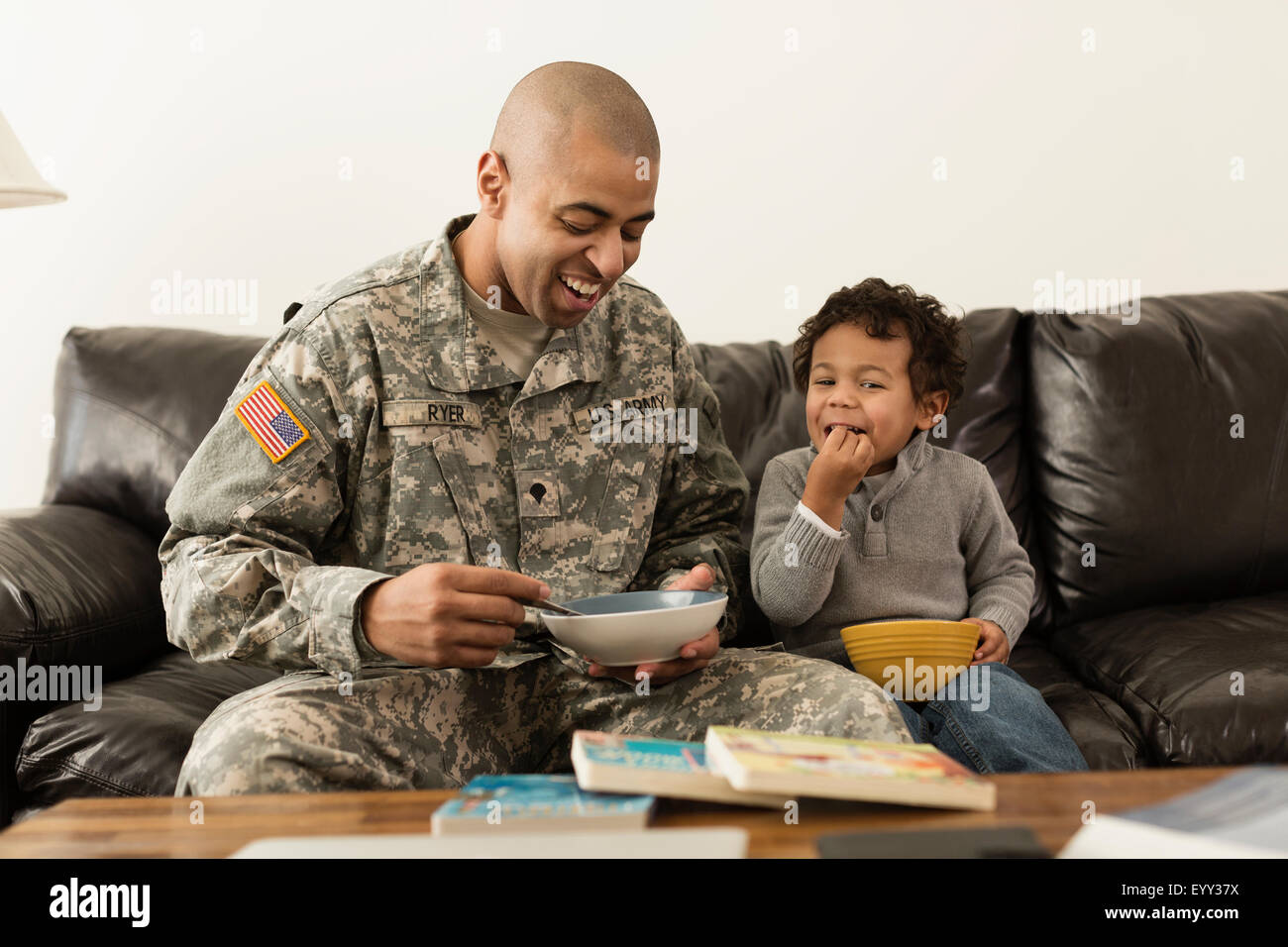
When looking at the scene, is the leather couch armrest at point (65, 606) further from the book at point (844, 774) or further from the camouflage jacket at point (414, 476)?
the book at point (844, 774)

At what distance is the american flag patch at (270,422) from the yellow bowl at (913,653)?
79cm

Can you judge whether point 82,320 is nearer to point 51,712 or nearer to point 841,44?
point 51,712

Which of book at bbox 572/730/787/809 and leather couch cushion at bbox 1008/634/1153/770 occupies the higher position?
book at bbox 572/730/787/809

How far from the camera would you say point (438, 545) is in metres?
1.49

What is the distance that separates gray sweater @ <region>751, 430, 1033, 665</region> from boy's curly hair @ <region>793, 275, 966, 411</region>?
0.11m

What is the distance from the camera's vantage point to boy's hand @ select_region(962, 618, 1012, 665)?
5.32 ft

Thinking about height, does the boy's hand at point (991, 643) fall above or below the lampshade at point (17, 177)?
below

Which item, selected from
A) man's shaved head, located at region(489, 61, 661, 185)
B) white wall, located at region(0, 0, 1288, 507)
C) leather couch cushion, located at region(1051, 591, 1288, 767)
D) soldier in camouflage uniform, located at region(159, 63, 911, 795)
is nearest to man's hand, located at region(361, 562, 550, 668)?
soldier in camouflage uniform, located at region(159, 63, 911, 795)

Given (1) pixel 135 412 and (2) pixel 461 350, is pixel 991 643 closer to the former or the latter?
(2) pixel 461 350

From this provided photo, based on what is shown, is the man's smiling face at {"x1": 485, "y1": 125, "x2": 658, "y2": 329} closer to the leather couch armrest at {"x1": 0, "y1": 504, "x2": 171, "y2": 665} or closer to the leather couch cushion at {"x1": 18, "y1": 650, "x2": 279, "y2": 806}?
the leather couch cushion at {"x1": 18, "y1": 650, "x2": 279, "y2": 806}

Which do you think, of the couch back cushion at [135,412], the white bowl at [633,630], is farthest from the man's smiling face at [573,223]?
the couch back cushion at [135,412]

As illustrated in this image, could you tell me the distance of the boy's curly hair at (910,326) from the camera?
5.65 ft

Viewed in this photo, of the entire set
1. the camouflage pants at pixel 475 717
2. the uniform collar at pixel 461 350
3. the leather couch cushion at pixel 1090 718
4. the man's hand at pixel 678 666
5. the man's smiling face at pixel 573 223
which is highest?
the man's smiling face at pixel 573 223

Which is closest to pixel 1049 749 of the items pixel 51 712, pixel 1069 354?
pixel 1069 354
